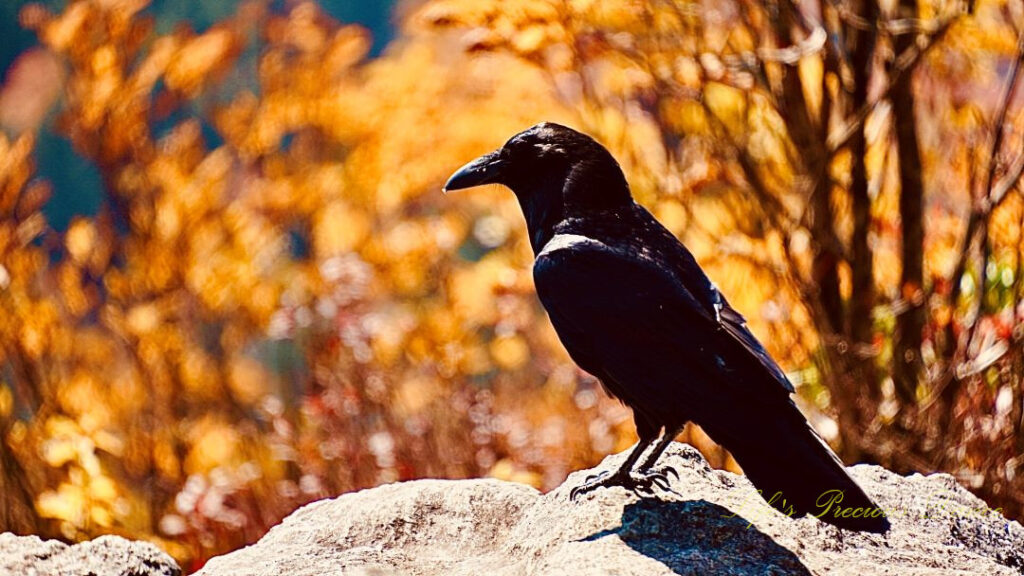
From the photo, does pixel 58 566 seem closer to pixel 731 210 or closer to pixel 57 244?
pixel 731 210

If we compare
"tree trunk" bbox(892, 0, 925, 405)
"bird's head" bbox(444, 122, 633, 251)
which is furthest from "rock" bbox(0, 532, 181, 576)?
"tree trunk" bbox(892, 0, 925, 405)

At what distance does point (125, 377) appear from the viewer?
7410mm

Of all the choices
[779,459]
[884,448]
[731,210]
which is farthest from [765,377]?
[731,210]

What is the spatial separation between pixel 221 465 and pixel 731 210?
308 centimetres

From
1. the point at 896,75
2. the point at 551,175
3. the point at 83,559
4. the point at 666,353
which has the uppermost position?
the point at 896,75

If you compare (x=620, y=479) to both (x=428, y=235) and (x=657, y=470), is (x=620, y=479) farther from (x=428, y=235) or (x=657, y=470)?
(x=428, y=235)

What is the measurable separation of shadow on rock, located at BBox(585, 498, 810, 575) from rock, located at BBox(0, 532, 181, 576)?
1.20 metres

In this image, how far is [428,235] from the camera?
679cm

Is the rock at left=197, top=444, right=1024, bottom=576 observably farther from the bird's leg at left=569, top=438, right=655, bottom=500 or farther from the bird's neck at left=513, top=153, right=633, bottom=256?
the bird's neck at left=513, top=153, right=633, bottom=256

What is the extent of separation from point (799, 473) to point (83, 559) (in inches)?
72.2

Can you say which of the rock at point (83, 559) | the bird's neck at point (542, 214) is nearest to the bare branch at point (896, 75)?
the bird's neck at point (542, 214)

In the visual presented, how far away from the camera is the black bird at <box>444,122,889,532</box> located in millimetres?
2760

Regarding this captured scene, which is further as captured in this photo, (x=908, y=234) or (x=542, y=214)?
(x=908, y=234)

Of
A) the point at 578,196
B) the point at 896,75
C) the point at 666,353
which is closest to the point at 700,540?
the point at 666,353
